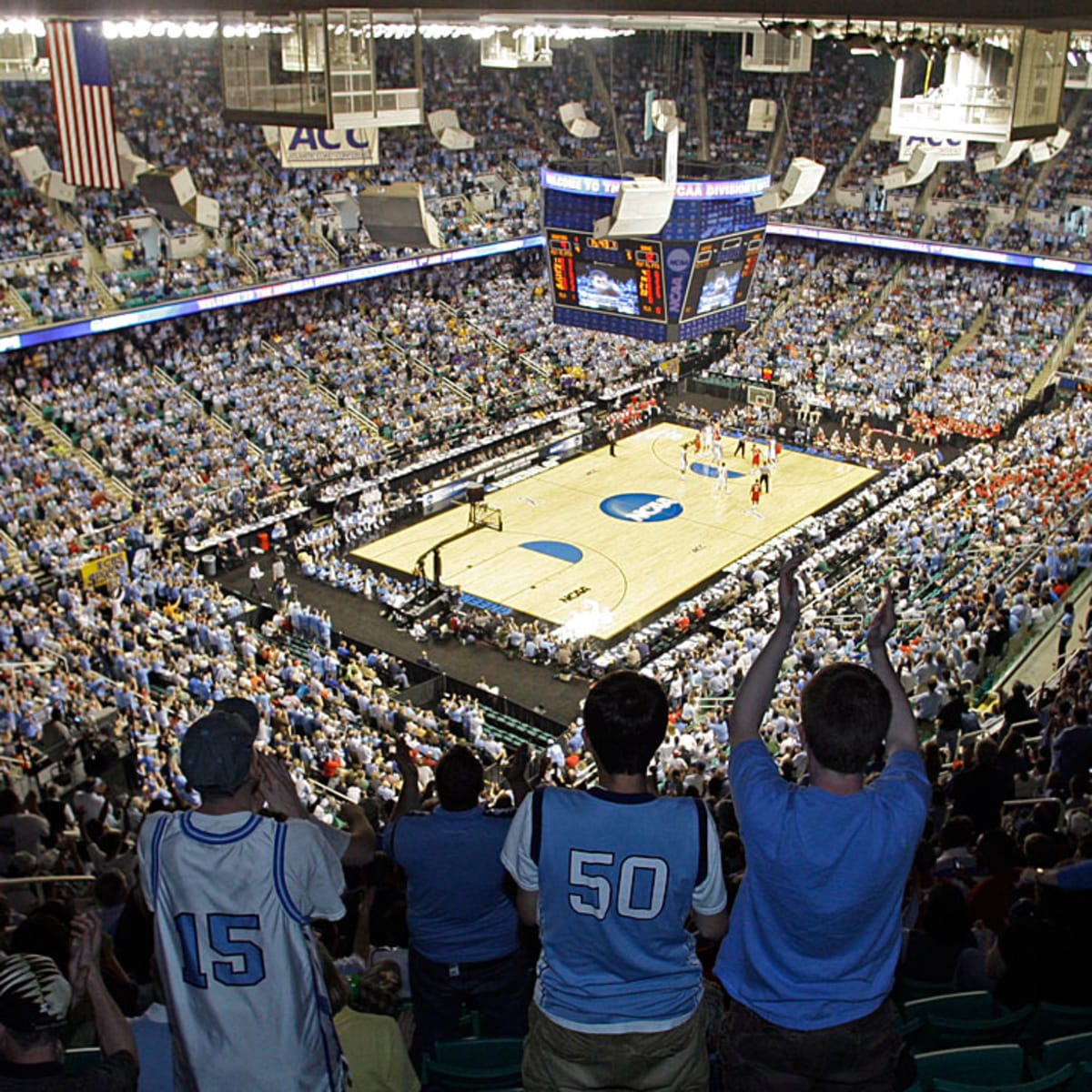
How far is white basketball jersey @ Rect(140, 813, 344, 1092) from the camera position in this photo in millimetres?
3406

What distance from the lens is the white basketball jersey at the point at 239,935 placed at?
3.41 m

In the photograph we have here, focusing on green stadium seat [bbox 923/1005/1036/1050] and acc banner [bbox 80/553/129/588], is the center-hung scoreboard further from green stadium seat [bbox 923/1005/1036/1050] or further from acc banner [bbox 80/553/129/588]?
green stadium seat [bbox 923/1005/1036/1050]

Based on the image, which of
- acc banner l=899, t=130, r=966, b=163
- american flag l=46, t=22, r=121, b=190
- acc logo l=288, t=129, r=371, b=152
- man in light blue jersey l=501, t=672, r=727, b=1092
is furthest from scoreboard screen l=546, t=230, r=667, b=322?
man in light blue jersey l=501, t=672, r=727, b=1092

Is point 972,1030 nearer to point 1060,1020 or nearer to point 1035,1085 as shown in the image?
point 1060,1020

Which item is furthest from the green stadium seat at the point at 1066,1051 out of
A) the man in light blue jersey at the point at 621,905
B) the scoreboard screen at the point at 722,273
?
the scoreboard screen at the point at 722,273

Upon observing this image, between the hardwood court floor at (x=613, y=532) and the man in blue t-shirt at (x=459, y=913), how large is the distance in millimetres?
19922

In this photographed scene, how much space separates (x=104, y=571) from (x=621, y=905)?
22.7m

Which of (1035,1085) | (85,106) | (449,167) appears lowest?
(1035,1085)

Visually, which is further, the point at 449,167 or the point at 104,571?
the point at 449,167

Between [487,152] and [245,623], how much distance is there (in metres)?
23.7

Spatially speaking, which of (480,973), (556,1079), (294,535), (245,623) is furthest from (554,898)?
(294,535)

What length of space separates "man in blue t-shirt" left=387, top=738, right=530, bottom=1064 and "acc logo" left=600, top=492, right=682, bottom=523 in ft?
84.6

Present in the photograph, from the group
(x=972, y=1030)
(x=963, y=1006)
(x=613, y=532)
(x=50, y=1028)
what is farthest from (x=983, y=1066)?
(x=613, y=532)

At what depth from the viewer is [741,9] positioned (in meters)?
6.81
